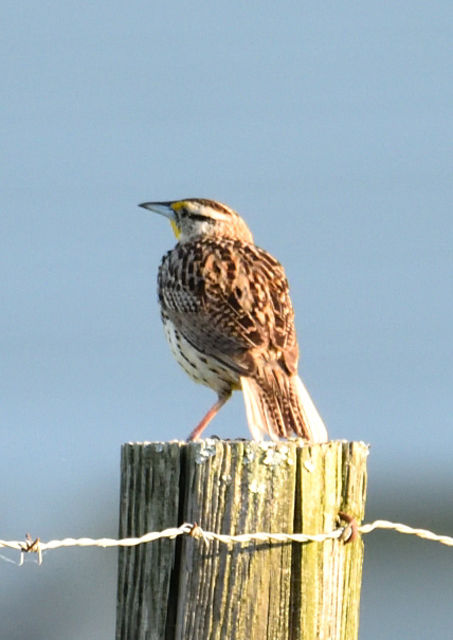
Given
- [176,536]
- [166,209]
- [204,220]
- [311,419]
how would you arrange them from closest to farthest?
[176,536] → [311,419] → [204,220] → [166,209]

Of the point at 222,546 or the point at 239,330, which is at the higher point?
the point at 239,330

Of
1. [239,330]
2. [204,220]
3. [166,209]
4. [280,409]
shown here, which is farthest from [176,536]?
[166,209]

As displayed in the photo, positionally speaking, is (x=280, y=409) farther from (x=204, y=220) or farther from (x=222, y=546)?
(x=222, y=546)

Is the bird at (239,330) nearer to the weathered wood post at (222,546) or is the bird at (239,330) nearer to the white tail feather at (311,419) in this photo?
the white tail feather at (311,419)

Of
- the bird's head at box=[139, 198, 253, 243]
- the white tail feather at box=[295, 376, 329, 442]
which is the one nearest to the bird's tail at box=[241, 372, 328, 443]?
the white tail feather at box=[295, 376, 329, 442]

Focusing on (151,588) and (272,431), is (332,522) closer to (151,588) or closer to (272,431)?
(151,588)

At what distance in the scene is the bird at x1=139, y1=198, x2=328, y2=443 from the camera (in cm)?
561

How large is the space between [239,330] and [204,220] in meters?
1.19

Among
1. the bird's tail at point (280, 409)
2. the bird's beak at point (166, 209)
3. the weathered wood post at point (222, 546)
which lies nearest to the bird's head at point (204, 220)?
the bird's beak at point (166, 209)

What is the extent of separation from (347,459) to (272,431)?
1433mm

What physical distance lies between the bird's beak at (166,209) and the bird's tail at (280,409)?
1482 mm

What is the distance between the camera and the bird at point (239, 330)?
221 inches

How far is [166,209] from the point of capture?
7238 millimetres

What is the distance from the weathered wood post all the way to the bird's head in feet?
10.1
